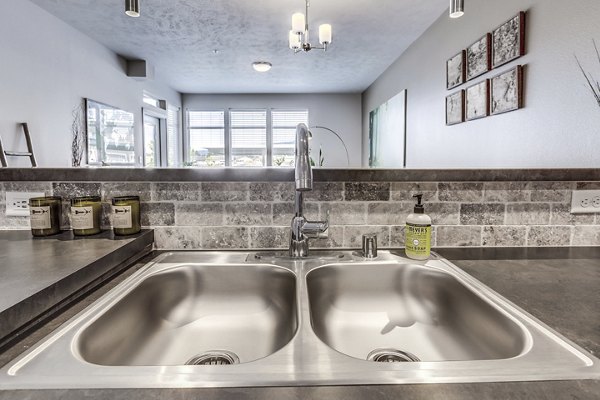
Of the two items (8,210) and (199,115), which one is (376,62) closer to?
(199,115)

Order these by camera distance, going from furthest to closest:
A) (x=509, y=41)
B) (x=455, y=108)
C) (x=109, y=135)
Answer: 1. (x=109, y=135)
2. (x=455, y=108)
3. (x=509, y=41)

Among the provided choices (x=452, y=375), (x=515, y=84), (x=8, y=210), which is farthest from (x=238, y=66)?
(x=452, y=375)

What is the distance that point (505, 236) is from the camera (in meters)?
0.83

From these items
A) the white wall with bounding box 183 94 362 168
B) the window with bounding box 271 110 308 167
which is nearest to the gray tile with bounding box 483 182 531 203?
the white wall with bounding box 183 94 362 168

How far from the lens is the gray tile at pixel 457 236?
829 mm

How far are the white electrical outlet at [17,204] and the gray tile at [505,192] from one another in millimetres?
1161

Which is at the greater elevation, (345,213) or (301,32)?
(301,32)

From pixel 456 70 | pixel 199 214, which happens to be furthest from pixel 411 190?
pixel 456 70

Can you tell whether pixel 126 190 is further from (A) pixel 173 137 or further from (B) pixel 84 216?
(A) pixel 173 137

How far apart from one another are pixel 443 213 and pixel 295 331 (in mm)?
540

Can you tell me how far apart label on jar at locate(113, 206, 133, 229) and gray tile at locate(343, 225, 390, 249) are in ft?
1.71

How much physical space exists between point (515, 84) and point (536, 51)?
0.19m

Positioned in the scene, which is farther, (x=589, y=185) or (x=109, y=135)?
(x=109, y=135)

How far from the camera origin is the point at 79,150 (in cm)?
308
